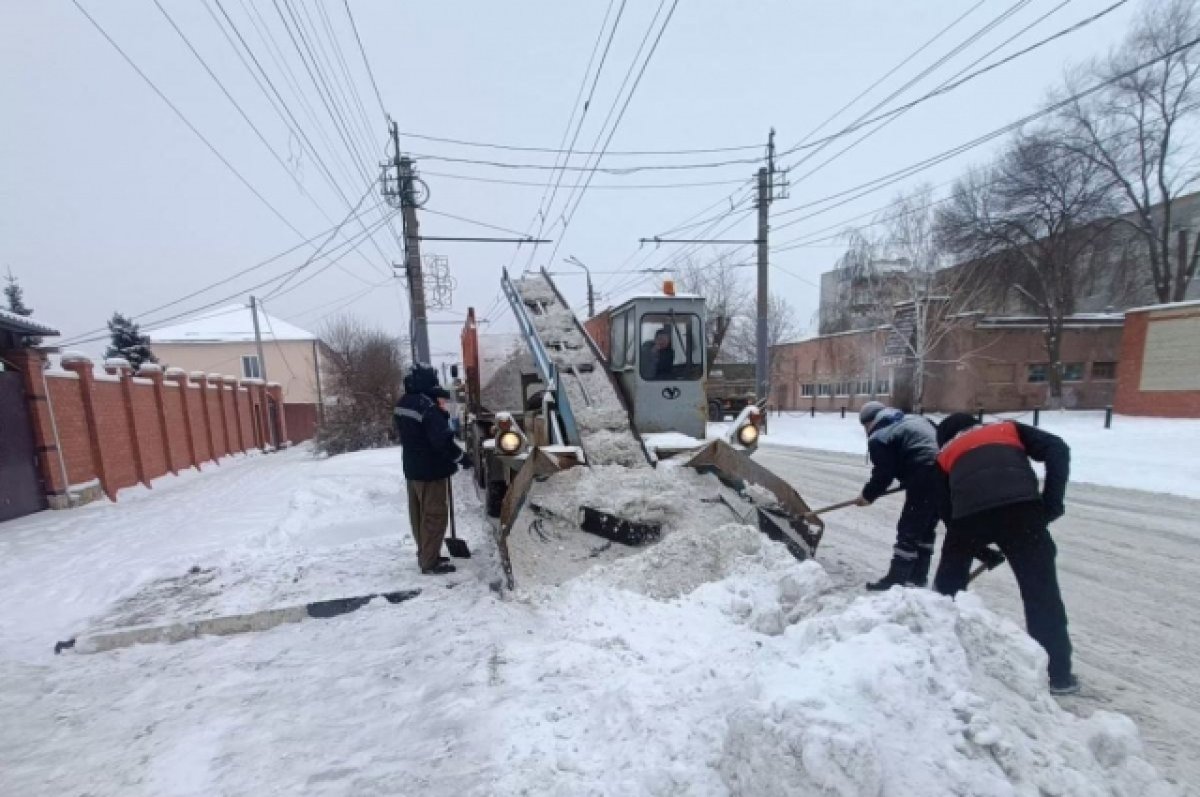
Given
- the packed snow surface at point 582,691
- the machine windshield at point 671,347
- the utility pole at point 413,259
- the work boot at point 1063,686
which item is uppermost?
the utility pole at point 413,259

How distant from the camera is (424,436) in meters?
4.50

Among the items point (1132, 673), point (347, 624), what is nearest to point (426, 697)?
point (347, 624)

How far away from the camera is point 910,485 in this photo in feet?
13.4

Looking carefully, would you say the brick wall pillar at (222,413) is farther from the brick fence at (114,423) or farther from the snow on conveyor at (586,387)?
the snow on conveyor at (586,387)

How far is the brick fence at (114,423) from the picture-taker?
816 centimetres

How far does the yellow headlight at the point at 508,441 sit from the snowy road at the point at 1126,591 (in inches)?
122

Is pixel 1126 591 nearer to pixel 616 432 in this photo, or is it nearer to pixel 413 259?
pixel 616 432

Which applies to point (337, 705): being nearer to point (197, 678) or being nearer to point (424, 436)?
point (197, 678)

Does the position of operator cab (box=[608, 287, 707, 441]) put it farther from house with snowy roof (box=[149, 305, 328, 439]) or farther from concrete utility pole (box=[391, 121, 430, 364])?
house with snowy roof (box=[149, 305, 328, 439])

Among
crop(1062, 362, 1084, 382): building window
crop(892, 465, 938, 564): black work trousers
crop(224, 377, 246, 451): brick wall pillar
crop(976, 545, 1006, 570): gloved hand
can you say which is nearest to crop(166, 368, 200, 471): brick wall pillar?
crop(224, 377, 246, 451): brick wall pillar

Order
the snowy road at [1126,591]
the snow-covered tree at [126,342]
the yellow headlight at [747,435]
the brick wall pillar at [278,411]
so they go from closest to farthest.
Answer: the snowy road at [1126,591]
the yellow headlight at [747,435]
the brick wall pillar at [278,411]
the snow-covered tree at [126,342]

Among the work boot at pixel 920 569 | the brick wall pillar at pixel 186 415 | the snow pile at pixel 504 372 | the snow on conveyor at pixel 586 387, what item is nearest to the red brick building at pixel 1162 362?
the work boot at pixel 920 569

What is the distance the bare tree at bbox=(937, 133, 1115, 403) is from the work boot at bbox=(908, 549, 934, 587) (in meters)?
23.1

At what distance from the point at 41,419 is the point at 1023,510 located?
40.0 feet
